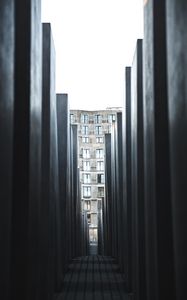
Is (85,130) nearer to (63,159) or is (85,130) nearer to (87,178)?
(87,178)

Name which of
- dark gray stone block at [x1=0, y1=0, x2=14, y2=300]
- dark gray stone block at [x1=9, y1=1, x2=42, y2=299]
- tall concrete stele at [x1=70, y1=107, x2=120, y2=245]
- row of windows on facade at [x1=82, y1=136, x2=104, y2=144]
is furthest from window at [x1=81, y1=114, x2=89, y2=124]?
dark gray stone block at [x1=0, y1=0, x2=14, y2=300]

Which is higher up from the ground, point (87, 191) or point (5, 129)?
point (5, 129)

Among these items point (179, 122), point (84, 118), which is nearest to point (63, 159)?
point (179, 122)

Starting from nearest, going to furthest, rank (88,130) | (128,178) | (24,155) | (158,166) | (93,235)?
(24,155), (158,166), (128,178), (88,130), (93,235)

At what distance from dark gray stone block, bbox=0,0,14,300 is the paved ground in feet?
18.0

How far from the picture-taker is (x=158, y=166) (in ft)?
20.5

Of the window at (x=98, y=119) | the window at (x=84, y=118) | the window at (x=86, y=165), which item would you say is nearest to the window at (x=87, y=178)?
the window at (x=86, y=165)

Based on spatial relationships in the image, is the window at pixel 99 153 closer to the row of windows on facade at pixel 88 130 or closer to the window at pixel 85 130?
the row of windows on facade at pixel 88 130

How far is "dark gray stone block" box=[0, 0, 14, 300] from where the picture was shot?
15.4 feet

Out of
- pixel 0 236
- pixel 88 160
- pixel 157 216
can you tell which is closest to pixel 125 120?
pixel 157 216

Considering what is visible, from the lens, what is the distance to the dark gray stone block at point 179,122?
15.5ft

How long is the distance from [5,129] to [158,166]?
2.12 m

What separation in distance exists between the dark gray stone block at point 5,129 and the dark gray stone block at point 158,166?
6.13 feet

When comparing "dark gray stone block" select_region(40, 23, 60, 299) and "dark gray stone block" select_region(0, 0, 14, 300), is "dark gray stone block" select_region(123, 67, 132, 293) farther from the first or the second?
"dark gray stone block" select_region(0, 0, 14, 300)
